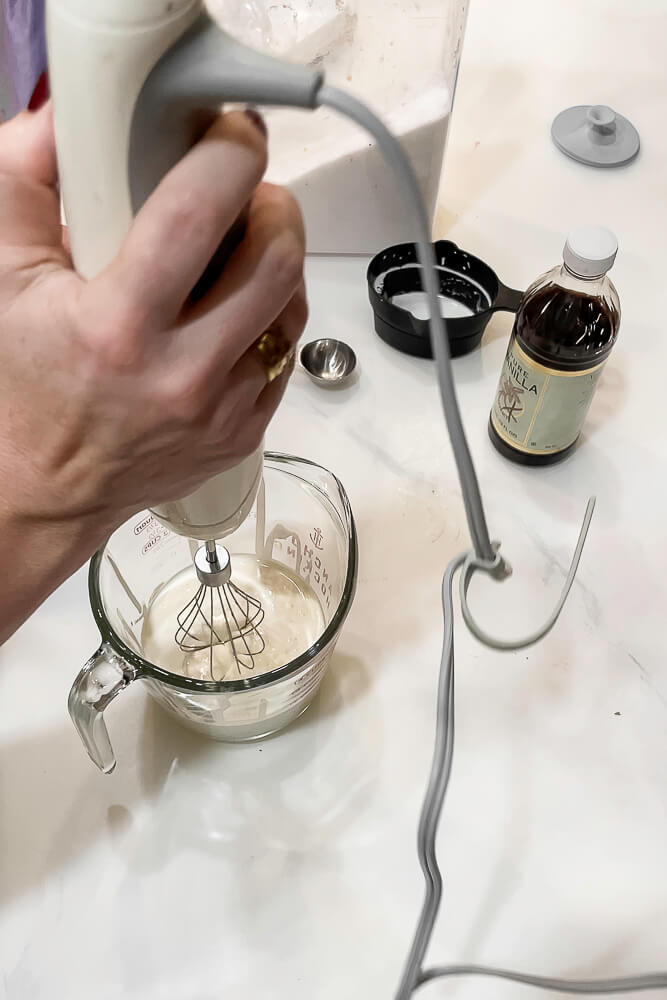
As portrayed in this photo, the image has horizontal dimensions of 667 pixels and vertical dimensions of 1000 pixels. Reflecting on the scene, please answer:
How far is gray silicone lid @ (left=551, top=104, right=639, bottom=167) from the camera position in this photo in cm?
77

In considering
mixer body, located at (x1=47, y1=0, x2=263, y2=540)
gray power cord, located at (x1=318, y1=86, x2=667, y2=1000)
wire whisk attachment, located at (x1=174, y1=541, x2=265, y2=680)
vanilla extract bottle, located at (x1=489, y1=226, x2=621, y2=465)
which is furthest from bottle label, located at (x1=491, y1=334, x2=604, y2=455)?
mixer body, located at (x1=47, y1=0, x2=263, y2=540)

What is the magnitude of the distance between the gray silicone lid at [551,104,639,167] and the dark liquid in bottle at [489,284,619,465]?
0.34 m

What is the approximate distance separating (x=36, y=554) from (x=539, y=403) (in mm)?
333

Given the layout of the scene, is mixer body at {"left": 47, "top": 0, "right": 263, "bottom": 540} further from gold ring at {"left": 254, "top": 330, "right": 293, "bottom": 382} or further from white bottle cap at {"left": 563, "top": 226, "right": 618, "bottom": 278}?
A: white bottle cap at {"left": 563, "top": 226, "right": 618, "bottom": 278}

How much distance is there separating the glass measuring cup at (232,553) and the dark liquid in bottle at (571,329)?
0.53 feet

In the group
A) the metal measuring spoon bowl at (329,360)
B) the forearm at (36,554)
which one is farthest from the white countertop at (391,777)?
the forearm at (36,554)

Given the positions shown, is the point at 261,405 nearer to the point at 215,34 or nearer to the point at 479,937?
the point at 215,34

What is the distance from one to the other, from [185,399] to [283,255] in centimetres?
6

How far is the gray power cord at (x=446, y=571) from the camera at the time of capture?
222mm

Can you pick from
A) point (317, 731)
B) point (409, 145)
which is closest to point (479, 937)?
point (317, 731)

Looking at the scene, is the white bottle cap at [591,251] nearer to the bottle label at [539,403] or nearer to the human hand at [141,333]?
the bottle label at [539,403]

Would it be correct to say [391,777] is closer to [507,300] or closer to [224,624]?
[224,624]

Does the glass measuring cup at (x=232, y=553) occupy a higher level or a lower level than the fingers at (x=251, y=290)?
lower

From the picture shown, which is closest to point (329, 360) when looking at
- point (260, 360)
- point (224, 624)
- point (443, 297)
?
point (443, 297)
